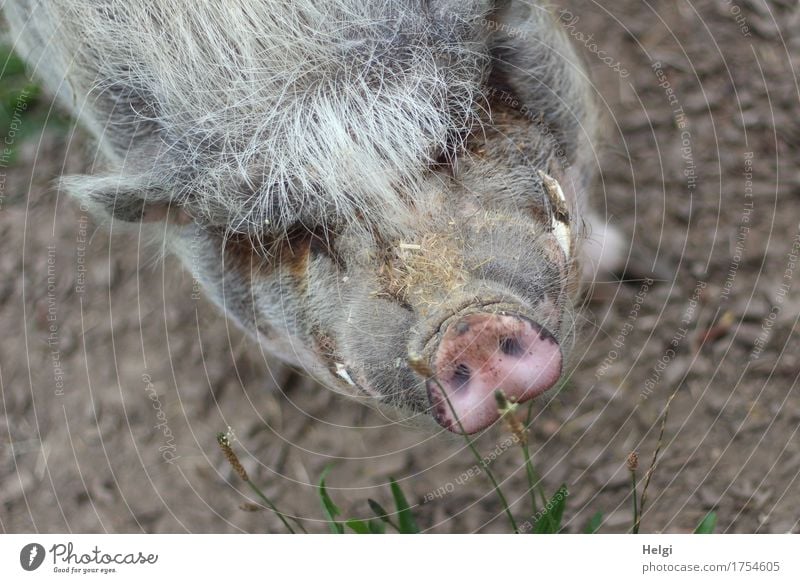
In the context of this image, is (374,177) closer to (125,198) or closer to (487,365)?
(487,365)

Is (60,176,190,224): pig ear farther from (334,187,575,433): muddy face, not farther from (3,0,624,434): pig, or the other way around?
(334,187,575,433): muddy face

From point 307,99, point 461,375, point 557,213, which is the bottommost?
point 461,375

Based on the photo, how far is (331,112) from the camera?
1029 millimetres

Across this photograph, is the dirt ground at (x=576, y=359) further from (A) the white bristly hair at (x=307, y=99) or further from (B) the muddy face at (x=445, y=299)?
(A) the white bristly hair at (x=307, y=99)

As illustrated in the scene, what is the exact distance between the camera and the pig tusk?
1.15 meters

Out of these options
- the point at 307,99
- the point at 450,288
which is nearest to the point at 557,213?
the point at 450,288

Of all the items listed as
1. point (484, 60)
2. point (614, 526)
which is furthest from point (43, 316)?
point (614, 526)

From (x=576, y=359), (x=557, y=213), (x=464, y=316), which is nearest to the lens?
(x=464, y=316)

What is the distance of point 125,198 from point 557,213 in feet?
2.45

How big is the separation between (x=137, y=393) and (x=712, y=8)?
1.83 meters

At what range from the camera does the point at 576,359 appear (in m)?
1.62

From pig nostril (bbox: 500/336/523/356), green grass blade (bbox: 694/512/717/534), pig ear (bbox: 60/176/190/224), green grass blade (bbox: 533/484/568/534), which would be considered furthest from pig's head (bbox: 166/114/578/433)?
green grass blade (bbox: 694/512/717/534)

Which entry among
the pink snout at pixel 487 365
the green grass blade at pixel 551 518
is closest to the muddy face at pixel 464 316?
the pink snout at pixel 487 365
